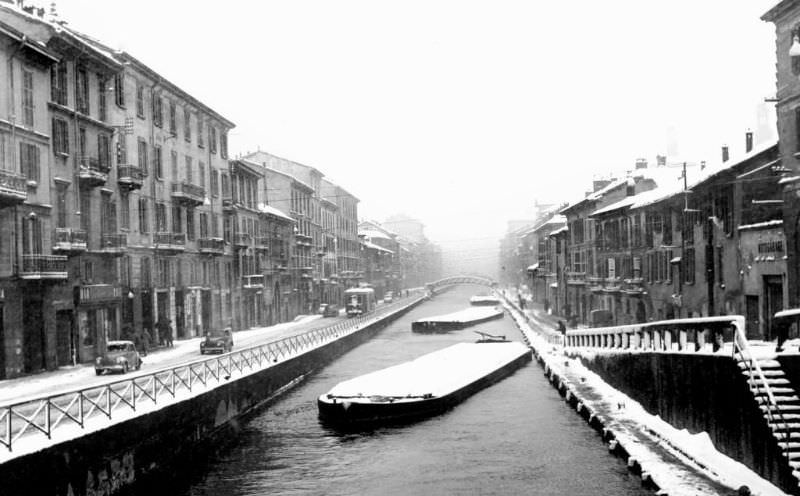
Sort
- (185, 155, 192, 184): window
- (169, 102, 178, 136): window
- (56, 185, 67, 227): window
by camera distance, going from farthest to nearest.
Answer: (185, 155, 192, 184): window
(169, 102, 178, 136): window
(56, 185, 67, 227): window

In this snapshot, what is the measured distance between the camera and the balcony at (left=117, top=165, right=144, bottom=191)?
47094 mm

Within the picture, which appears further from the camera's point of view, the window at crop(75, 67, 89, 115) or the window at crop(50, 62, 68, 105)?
the window at crop(75, 67, 89, 115)

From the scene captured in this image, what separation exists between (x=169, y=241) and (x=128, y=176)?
718 centimetres

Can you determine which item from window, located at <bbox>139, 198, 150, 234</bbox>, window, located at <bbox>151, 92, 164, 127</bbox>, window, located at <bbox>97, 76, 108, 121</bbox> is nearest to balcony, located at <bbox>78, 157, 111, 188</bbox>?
window, located at <bbox>97, 76, 108, 121</bbox>

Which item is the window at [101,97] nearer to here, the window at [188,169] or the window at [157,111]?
the window at [157,111]

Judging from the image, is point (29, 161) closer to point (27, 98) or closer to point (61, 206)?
point (27, 98)

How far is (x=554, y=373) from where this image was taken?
139 feet

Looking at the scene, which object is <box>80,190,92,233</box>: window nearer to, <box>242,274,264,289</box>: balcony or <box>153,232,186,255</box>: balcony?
<box>153,232,186,255</box>: balcony

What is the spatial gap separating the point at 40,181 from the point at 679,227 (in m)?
35.1

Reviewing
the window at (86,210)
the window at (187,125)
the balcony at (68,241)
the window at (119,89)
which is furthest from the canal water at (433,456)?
the window at (187,125)

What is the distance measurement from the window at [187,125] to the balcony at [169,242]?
25.2ft

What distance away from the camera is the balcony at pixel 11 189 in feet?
108

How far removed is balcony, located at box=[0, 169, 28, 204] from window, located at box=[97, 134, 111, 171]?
981 centimetres

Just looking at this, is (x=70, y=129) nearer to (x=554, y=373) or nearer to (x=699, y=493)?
(x=554, y=373)
